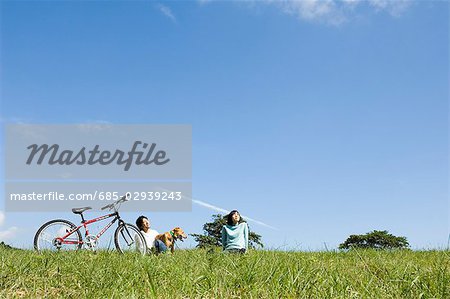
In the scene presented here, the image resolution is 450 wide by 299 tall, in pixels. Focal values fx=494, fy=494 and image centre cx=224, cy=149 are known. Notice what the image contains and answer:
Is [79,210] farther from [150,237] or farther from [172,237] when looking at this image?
[172,237]

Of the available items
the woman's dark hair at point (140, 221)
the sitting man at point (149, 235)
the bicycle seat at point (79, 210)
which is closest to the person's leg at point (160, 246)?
the sitting man at point (149, 235)

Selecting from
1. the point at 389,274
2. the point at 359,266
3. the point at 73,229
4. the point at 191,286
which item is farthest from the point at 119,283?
the point at 73,229

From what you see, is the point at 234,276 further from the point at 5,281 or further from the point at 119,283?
the point at 5,281

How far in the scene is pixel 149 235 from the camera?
41.4 feet

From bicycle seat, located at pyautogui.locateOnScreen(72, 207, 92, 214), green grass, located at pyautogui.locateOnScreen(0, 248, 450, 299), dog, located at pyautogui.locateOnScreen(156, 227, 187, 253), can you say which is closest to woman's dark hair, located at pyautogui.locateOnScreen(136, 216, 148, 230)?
dog, located at pyautogui.locateOnScreen(156, 227, 187, 253)

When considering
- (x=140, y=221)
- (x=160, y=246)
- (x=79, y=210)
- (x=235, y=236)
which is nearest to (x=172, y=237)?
(x=160, y=246)

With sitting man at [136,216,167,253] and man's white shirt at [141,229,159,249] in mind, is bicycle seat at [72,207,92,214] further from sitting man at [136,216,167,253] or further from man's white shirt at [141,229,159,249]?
man's white shirt at [141,229,159,249]

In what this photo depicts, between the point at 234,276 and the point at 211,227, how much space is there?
84.1 ft

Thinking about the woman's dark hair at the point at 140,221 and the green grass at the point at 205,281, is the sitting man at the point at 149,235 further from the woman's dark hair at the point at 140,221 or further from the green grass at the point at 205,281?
the green grass at the point at 205,281

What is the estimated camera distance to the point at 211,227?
31250 mm

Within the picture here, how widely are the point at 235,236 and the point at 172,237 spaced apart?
1628 millimetres

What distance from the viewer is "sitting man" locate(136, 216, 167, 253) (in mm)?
12375

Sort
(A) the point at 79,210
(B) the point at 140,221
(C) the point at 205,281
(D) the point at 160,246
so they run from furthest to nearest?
1. (B) the point at 140,221
2. (D) the point at 160,246
3. (A) the point at 79,210
4. (C) the point at 205,281

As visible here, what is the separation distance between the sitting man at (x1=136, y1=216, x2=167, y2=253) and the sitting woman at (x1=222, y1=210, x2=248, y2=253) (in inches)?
61.9
